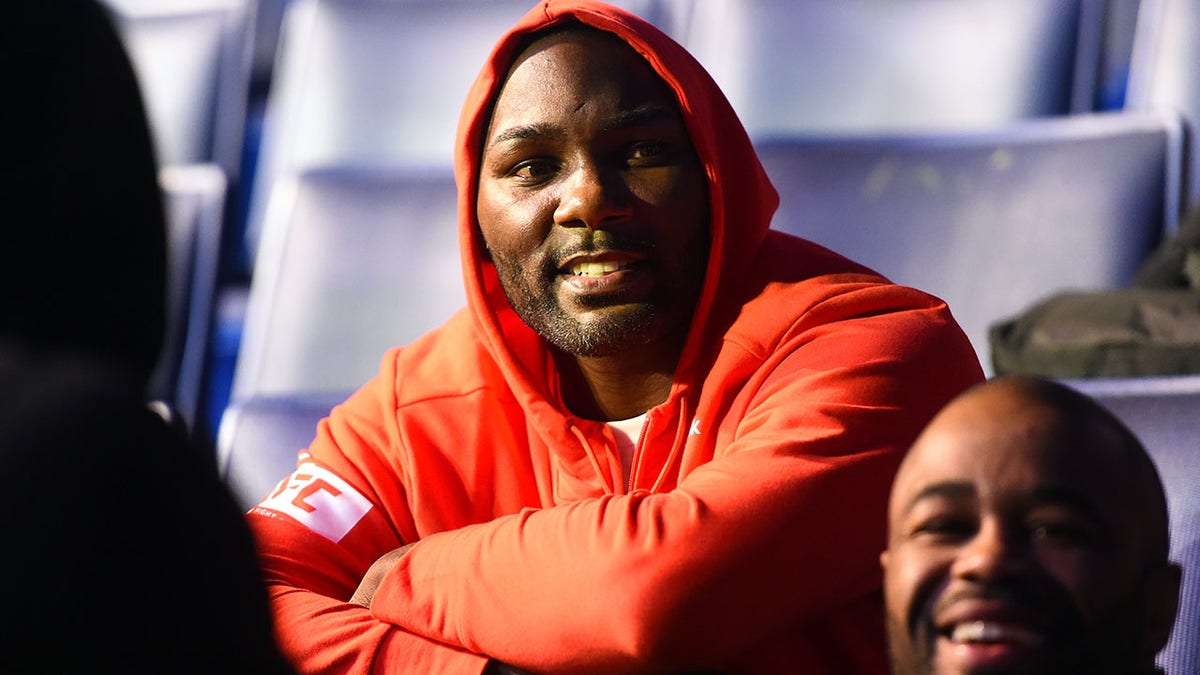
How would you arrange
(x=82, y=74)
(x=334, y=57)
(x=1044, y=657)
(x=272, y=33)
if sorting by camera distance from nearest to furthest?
(x=82, y=74), (x=1044, y=657), (x=334, y=57), (x=272, y=33)

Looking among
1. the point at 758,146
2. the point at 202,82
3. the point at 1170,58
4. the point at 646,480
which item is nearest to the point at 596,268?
the point at 646,480

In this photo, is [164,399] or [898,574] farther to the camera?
[164,399]

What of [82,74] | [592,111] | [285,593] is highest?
[82,74]

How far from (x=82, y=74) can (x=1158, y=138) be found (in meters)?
1.93

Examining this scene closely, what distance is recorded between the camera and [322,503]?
5.80ft

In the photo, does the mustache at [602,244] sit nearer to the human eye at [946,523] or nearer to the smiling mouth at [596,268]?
the smiling mouth at [596,268]

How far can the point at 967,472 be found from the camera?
115cm

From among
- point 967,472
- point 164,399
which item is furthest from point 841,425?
point 164,399

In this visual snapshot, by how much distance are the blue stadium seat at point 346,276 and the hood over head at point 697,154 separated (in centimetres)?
81

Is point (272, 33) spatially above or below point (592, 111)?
below

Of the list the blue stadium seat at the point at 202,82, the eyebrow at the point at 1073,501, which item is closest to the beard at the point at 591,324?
the eyebrow at the point at 1073,501

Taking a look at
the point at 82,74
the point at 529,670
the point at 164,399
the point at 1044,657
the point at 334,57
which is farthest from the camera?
the point at 334,57

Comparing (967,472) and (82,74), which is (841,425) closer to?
(967,472)

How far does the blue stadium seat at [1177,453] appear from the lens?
5.29 ft
